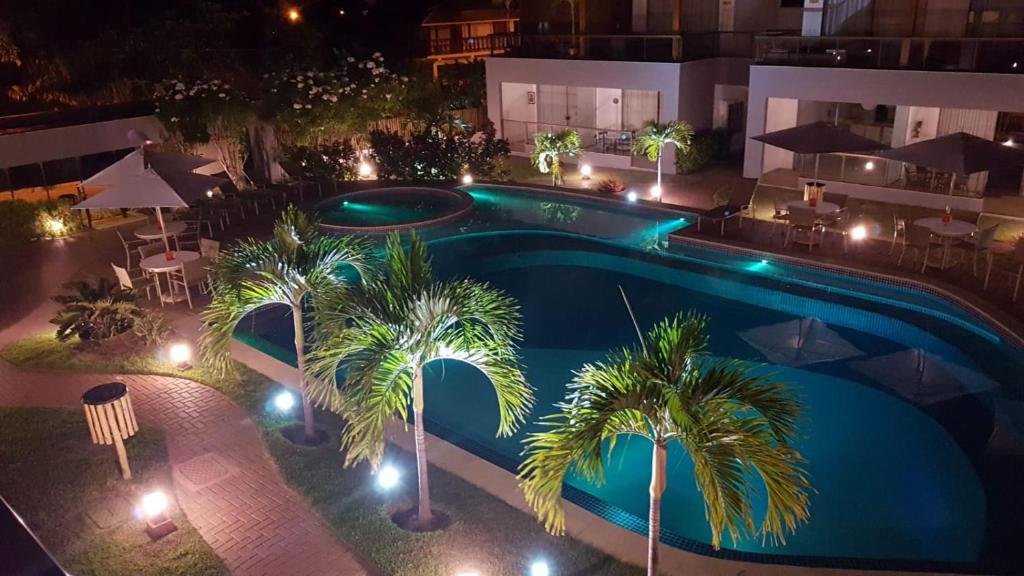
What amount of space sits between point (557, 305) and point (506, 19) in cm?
2760

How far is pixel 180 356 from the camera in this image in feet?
32.4

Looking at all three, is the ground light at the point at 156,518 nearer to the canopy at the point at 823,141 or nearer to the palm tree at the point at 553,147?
the canopy at the point at 823,141

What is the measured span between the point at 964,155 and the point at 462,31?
2887cm

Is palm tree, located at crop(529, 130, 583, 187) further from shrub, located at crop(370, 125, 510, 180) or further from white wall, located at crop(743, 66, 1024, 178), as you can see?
white wall, located at crop(743, 66, 1024, 178)

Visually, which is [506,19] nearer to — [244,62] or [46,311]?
[244,62]

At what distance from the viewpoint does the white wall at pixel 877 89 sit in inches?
590

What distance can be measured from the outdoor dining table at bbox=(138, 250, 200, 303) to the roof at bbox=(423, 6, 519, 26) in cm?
2580

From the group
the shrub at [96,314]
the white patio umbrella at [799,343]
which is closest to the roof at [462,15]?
the shrub at [96,314]

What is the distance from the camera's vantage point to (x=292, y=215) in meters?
7.88

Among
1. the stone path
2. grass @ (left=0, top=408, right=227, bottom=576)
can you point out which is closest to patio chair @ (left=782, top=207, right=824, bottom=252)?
the stone path

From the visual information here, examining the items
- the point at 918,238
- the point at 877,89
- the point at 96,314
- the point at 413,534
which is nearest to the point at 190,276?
the point at 96,314

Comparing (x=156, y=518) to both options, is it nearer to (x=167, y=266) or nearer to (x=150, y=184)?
(x=167, y=266)

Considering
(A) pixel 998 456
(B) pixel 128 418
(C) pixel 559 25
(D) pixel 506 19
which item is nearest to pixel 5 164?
(B) pixel 128 418

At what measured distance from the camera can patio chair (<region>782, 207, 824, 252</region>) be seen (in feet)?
42.8
